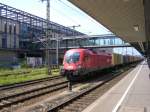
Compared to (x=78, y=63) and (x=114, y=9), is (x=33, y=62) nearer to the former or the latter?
(x=78, y=63)

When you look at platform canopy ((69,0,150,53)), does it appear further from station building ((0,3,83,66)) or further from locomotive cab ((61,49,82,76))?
station building ((0,3,83,66))

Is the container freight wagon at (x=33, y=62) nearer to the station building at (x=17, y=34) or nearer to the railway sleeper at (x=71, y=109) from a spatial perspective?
the station building at (x=17, y=34)

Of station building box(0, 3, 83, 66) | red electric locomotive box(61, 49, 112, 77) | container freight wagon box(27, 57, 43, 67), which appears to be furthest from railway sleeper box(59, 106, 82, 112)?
station building box(0, 3, 83, 66)

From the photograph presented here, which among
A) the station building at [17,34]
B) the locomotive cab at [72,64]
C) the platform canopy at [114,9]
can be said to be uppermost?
the station building at [17,34]

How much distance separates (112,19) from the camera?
19656 millimetres

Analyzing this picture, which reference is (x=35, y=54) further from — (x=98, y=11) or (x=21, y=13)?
(x=98, y=11)

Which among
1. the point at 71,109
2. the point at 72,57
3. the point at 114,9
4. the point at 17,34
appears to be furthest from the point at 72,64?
the point at 17,34

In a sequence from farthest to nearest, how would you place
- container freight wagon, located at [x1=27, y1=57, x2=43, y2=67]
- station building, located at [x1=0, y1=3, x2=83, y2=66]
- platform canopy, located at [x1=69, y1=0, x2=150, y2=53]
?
station building, located at [x1=0, y1=3, x2=83, y2=66], container freight wagon, located at [x1=27, y1=57, x2=43, y2=67], platform canopy, located at [x1=69, y1=0, x2=150, y2=53]

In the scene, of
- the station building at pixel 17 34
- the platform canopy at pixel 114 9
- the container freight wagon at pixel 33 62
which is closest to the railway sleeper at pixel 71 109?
the platform canopy at pixel 114 9

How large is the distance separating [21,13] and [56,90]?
6428 cm

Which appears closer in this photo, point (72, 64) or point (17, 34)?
point (72, 64)

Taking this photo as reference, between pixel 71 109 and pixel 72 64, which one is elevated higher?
pixel 72 64

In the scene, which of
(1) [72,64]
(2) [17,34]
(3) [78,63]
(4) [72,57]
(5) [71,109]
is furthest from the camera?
(2) [17,34]

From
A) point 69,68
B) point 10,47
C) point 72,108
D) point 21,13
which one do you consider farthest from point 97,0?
point 21,13
